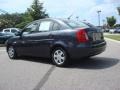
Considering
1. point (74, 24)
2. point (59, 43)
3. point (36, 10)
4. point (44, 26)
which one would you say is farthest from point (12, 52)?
point (36, 10)

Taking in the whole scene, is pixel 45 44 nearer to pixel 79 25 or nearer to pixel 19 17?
pixel 79 25

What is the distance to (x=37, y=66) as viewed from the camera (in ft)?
30.1

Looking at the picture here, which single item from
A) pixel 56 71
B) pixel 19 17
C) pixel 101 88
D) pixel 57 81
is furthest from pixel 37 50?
pixel 19 17

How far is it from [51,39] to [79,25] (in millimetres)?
1025

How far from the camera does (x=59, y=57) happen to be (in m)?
8.80

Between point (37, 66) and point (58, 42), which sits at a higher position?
point (58, 42)

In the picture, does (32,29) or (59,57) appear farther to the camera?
(32,29)

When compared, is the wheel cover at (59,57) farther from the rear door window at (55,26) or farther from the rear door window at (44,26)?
the rear door window at (44,26)

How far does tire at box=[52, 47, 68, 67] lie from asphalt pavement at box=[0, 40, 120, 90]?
0.66 feet

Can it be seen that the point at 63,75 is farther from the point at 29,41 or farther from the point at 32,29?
the point at 32,29

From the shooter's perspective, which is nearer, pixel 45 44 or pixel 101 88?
pixel 101 88

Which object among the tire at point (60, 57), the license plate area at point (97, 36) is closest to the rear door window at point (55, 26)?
the tire at point (60, 57)

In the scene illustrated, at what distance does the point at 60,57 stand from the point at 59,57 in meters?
0.04

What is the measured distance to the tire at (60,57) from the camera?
28.3ft
